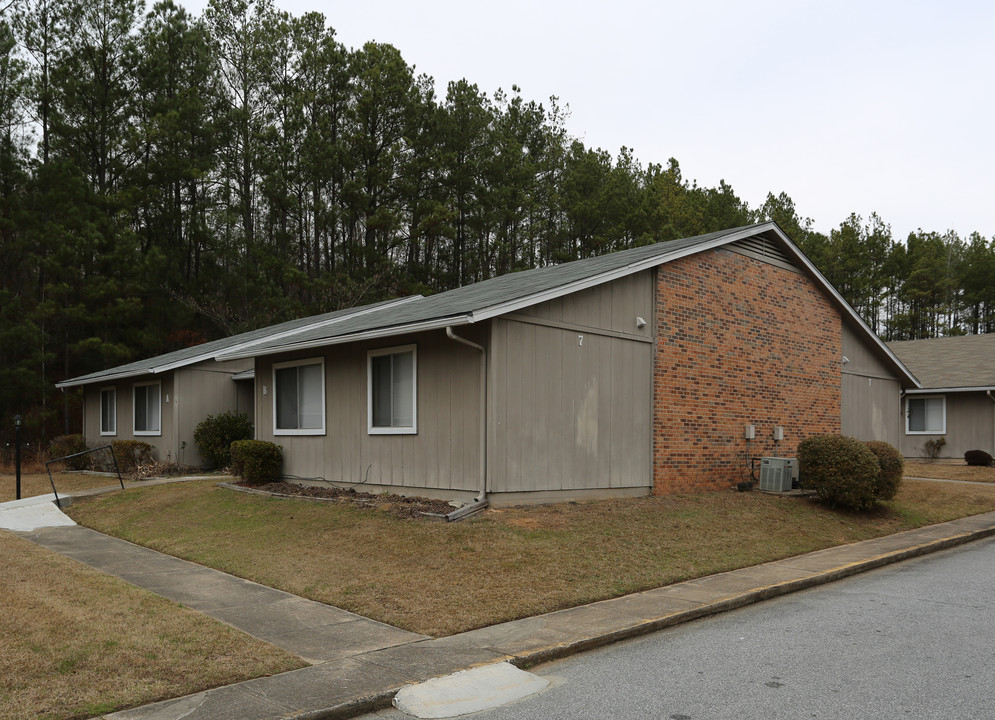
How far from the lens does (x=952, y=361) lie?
28922 mm

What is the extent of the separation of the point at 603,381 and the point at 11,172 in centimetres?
2946

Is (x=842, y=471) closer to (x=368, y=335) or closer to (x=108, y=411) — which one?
(x=368, y=335)

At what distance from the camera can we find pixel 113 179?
3578 centimetres

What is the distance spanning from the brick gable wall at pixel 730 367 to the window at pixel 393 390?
430cm

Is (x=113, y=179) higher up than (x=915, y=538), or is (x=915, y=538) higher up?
(x=113, y=179)

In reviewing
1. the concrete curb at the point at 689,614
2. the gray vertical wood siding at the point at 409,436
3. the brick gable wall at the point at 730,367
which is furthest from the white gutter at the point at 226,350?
the concrete curb at the point at 689,614

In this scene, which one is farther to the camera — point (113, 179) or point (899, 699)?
point (113, 179)

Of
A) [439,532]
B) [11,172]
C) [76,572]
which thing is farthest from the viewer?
[11,172]

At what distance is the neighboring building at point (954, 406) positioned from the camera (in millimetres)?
25469

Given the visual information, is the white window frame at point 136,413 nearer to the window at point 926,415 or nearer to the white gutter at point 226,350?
the white gutter at point 226,350

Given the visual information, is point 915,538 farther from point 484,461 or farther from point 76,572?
point 76,572

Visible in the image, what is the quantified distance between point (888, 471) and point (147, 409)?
19.5m

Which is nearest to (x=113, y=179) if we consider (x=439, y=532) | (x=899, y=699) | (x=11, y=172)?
(x=11, y=172)

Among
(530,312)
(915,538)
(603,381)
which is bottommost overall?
(915,538)
